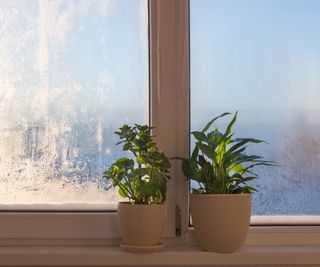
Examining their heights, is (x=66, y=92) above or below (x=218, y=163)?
above

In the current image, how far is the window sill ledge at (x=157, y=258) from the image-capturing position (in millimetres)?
1775

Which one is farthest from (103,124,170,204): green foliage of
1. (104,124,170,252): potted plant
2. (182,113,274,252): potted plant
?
(182,113,274,252): potted plant

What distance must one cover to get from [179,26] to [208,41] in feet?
0.37

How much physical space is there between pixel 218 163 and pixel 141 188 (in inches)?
10.0

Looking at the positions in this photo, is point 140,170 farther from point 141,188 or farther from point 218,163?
point 218,163

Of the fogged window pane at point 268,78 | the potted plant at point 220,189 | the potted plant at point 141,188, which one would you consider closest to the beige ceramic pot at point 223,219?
the potted plant at point 220,189

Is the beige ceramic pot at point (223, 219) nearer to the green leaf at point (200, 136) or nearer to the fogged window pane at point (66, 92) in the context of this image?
the green leaf at point (200, 136)

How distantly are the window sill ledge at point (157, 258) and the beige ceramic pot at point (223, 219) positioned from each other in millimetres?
36

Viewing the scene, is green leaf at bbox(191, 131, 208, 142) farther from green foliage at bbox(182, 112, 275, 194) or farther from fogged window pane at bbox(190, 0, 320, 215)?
fogged window pane at bbox(190, 0, 320, 215)

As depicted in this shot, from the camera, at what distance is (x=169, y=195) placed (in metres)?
1.93

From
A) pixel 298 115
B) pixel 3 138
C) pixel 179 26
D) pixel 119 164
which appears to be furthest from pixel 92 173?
pixel 298 115

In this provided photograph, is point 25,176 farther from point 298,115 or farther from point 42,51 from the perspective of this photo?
point 298,115

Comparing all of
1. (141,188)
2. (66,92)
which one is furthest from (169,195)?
(66,92)

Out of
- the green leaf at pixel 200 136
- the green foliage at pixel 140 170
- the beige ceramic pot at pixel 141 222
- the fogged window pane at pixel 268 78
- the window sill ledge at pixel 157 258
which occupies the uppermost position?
the fogged window pane at pixel 268 78
